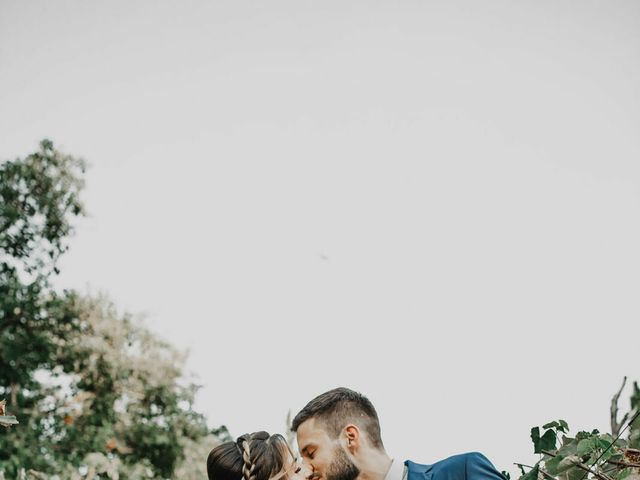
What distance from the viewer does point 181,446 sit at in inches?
540

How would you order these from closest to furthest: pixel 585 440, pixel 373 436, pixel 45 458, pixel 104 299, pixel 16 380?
1. pixel 585 440
2. pixel 373 436
3. pixel 45 458
4. pixel 16 380
5. pixel 104 299

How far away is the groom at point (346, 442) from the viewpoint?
2662 millimetres

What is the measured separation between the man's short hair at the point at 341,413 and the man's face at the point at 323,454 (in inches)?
1.6

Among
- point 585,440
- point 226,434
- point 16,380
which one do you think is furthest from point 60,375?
point 585,440

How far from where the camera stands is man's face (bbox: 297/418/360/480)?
2771 millimetres

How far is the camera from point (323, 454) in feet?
9.33

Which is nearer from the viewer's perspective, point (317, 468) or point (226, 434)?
point (317, 468)

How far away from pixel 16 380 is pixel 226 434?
5.65 metres

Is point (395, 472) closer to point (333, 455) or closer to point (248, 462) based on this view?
point (333, 455)

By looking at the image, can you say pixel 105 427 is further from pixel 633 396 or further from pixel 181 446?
pixel 633 396

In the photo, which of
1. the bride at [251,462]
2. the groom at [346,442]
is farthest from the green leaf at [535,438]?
the bride at [251,462]

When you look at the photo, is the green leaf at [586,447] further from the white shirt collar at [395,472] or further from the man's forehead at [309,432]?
the man's forehead at [309,432]

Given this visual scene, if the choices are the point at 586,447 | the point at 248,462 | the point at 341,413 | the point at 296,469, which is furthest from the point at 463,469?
the point at 248,462

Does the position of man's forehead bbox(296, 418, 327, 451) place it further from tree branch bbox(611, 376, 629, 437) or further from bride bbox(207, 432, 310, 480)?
tree branch bbox(611, 376, 629, 437)
